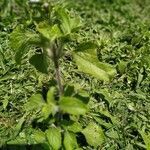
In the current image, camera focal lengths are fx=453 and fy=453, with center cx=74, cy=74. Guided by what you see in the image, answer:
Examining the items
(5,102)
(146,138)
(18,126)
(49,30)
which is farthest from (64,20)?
(146,138)

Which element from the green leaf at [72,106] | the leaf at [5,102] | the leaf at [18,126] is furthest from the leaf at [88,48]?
the leaf at [5,102]

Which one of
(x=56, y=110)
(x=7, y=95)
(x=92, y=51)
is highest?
(x=92, y=51)

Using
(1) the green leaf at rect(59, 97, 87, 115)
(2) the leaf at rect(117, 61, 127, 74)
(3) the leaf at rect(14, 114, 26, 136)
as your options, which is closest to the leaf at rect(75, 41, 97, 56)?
(1) the green leaf at rect(59, 97, 87, 115)

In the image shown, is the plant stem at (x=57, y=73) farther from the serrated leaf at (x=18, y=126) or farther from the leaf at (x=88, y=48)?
the serrated leaf at (x=18, y=126)

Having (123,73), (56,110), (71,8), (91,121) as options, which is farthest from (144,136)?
(71,8)

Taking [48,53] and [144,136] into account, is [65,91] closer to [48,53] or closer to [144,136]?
[48,53]

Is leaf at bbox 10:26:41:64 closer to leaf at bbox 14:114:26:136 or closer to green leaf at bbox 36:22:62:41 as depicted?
green leaf at bbox 36:22:62:41
